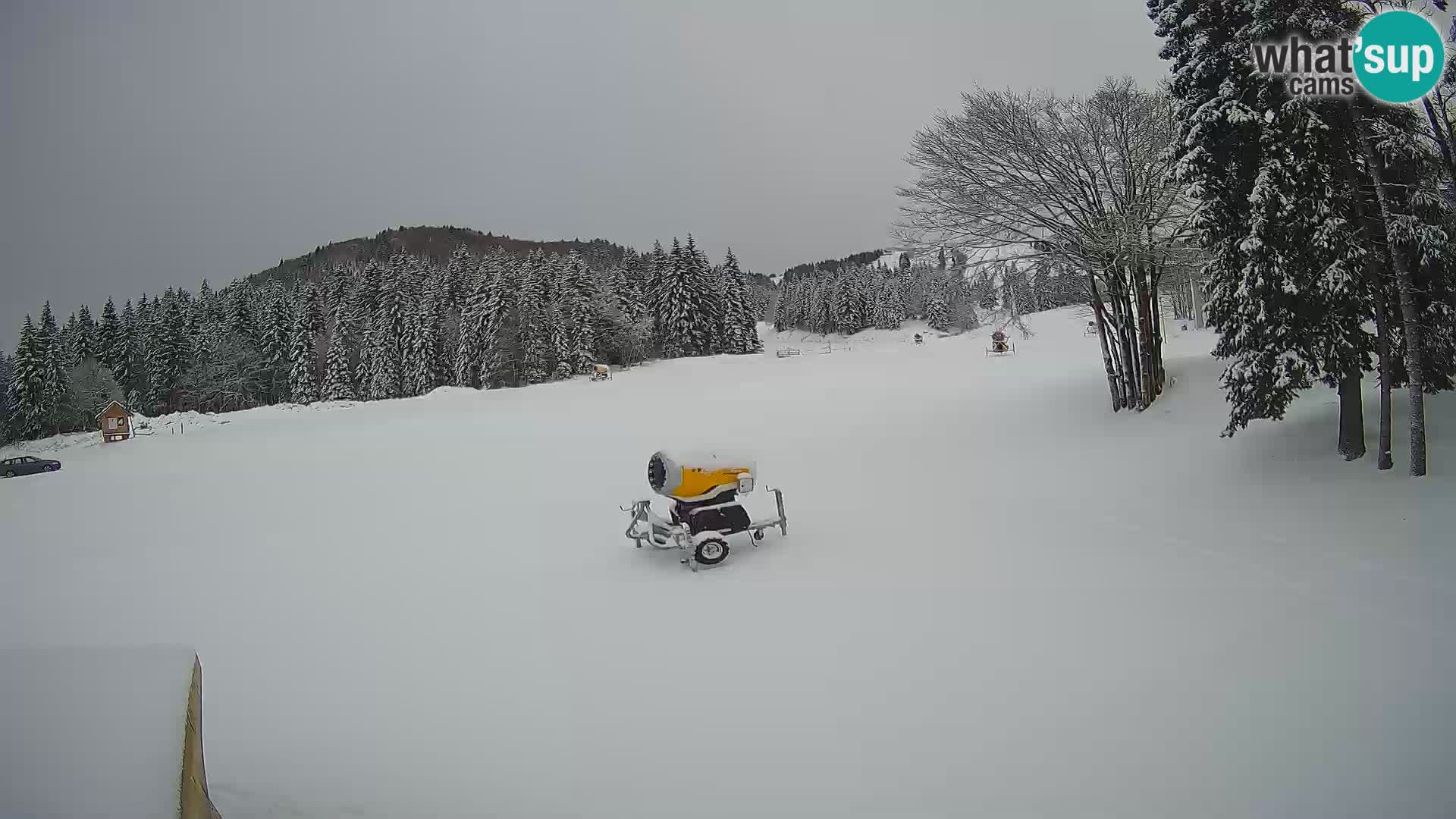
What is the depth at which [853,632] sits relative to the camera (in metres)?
5.66

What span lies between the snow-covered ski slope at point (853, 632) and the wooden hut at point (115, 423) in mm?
9384

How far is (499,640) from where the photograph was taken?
6.10 metres

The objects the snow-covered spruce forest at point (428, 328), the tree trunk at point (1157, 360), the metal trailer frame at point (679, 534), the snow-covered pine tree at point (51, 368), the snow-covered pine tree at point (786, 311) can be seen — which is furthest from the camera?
the snow-covered pine tree at point (786, 311)

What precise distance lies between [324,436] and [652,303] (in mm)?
35986

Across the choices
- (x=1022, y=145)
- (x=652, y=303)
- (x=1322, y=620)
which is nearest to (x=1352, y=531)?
(x=1322, y=620)

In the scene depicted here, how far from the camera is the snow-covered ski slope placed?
3732 mm

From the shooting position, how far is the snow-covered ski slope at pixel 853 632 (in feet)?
12.2

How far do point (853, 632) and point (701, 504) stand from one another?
289cm

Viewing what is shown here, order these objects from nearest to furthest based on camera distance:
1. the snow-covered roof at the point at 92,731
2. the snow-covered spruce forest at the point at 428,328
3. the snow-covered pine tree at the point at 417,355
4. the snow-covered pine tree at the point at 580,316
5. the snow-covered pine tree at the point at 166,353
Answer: the snow-covered roof at the point at 92,731, the snow-covered pine tree at the point at 166,353, the snow-covered spruce forest at the point at 428,328, the snow-covered pine tree at the point at 580,316, the snow-covered pine tree at the point at 417,355

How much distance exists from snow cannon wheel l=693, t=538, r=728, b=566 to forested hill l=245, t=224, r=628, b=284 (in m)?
66.6

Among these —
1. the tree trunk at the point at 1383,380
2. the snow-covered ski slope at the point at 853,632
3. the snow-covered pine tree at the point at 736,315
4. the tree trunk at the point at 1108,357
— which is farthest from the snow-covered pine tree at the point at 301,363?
the tree trunk at the point at 1383,380

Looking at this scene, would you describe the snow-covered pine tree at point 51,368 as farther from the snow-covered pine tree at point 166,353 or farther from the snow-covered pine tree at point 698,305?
the snow-covered pine tree at point 698,305

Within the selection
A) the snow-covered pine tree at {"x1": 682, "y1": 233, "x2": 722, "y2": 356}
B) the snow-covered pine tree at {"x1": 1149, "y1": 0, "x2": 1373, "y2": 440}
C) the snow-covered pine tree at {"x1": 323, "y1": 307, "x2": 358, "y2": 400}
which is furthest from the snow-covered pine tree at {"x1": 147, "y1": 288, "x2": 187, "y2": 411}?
the snow-covered pine tree at {"x1": 1149, "y1": 0, "x2": 1373, "y2": 440}

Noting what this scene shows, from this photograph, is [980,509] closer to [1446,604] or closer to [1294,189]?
[1446,604]
